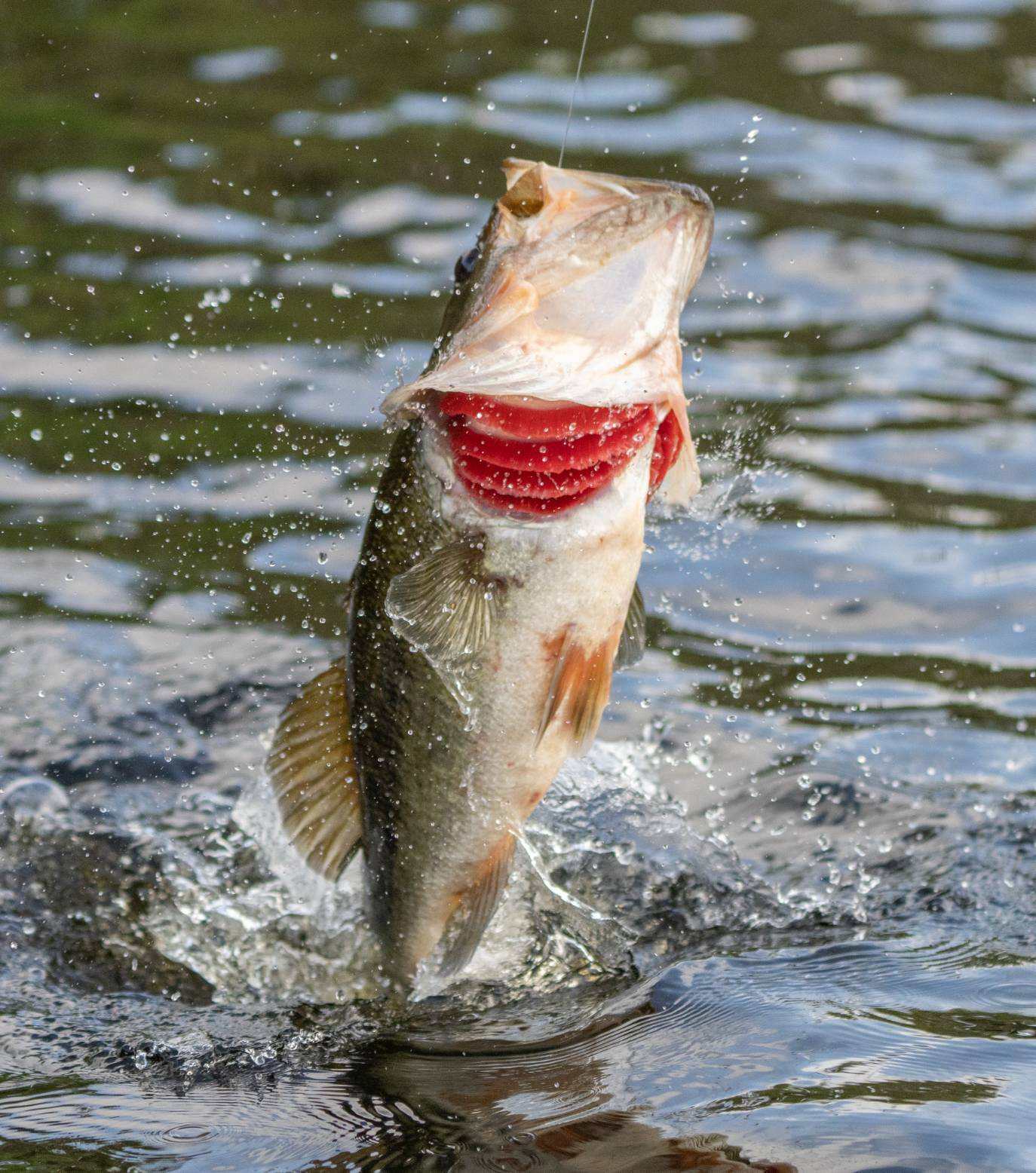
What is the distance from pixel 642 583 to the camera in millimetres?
6574

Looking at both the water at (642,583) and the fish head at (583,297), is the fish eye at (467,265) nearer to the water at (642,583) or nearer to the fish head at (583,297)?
the fish head at (583,297)

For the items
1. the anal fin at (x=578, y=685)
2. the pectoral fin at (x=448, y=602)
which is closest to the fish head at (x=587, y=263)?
the pectoral fin at (x=448, y=602)

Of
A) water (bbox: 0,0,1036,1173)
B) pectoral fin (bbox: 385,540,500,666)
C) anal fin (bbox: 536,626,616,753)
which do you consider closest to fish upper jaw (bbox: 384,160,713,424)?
pectoral fin (bbox: 385,540,500,666)

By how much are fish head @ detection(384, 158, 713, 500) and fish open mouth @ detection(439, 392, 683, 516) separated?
0.19 feet

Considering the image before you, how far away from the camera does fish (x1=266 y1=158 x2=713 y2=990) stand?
10.9ft

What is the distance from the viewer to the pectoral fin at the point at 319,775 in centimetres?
400

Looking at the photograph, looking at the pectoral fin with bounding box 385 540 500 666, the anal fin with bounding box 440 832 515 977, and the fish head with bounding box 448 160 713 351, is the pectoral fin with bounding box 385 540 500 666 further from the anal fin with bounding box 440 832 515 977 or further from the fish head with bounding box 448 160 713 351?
the anal fin with bounding box 440 832 515 977

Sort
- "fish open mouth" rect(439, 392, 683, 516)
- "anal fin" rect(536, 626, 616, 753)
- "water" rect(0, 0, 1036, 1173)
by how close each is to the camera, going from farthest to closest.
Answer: "water" rect(0, 0, 1036, 1173) → "anal fin" rect(536, 626, 616, 753) → "fish open mouth" rect(439, 392, 683, 516)

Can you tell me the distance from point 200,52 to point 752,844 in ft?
25.8

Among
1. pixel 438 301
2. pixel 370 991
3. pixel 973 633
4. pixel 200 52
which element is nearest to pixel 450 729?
pixel 370 991

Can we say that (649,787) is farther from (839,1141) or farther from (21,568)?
(21,568)

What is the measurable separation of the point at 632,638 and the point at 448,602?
0.66 meters

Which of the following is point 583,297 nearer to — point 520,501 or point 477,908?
point 520,501

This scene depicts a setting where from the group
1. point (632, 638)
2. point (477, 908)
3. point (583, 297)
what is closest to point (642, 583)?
point (632, 638)
